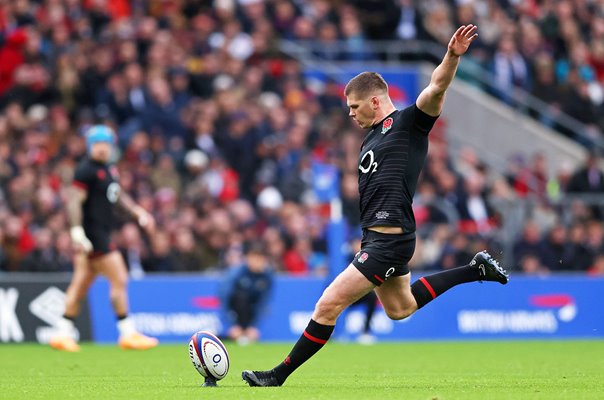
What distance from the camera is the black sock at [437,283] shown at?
9.96 meters

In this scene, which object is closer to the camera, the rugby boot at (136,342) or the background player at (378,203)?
the background player at (378,203)

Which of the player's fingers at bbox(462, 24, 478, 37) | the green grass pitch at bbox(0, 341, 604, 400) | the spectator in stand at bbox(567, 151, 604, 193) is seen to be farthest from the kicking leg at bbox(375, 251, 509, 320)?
the spectator in stand at bbox(567, 151, 604, 193)

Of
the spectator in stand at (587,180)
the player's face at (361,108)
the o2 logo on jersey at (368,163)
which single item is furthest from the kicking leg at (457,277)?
the spectator in stand at (587,180)

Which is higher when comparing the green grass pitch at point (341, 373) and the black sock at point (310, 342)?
the black sock at point (310, 342)

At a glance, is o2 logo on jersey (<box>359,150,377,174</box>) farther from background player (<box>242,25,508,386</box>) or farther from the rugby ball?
the rugby ball

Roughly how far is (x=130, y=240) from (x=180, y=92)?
3884 mm

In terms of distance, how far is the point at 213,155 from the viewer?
21797 millimetres

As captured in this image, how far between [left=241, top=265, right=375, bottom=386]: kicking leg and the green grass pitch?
129 millimetres

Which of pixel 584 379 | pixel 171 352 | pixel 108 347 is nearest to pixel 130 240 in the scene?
pixel 108 347

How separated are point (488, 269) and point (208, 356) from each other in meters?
2.31

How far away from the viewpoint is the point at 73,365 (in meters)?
12.8

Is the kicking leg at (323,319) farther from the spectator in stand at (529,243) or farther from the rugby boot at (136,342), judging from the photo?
the spectator in stand at (529,243)

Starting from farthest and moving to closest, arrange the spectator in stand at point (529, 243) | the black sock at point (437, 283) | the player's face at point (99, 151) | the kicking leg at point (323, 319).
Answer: the spectator in stand at point (529, 243)
the player's face at point (99, 151)
the black sock at point (437, 283)
the kicking leg at point (323, 319)

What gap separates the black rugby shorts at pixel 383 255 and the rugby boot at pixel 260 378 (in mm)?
1028
